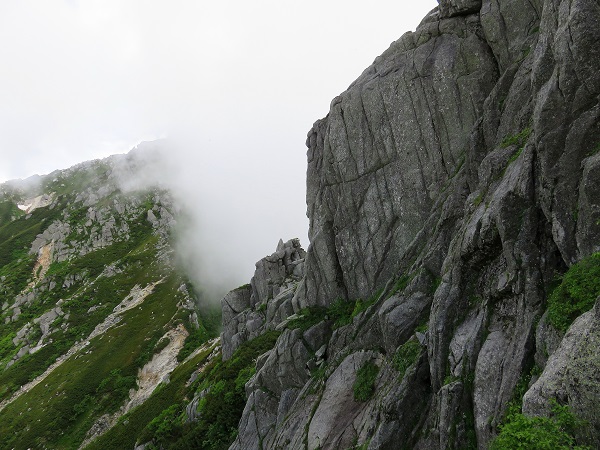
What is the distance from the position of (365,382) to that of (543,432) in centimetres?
1842

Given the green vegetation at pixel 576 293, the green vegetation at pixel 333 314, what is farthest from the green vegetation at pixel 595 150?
the green vegetation at pixel 333 314

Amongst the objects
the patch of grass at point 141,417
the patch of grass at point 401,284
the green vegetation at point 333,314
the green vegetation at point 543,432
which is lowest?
the patch of grass at point 141,417

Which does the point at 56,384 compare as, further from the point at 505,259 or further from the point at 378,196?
the point at 505,259

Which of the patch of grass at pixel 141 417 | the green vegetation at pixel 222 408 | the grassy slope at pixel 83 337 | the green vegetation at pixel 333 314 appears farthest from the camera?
the grassy slope at pixel 83 337

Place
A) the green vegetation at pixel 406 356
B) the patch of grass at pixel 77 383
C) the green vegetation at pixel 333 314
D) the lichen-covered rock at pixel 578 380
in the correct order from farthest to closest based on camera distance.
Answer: the patch of grass at pixel 77 383, the green vegetation at pixel 333 314, the green vegetation at pixel 406 356, the lichen-covered rock at pixel 578 380

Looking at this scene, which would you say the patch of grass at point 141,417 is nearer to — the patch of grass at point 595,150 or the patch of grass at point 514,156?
the patch of grass at point 514,156

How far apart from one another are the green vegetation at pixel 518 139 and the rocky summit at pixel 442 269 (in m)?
0.25

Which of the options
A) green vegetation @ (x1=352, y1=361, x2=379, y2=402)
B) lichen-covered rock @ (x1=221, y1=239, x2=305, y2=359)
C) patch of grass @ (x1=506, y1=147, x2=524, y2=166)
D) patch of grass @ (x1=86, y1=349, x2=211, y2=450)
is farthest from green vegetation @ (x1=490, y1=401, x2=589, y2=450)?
patch of grass @ (x1=86, y1=349, x2=211, y2=450)

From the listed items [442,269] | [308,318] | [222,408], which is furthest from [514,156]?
[222,408]

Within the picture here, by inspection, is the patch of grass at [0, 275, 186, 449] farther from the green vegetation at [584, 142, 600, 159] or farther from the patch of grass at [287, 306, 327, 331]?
the green vegetation at [584, 142, 600, 159]

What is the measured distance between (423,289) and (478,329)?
772 cm

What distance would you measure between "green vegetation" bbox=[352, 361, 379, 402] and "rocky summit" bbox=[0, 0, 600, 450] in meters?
0.14

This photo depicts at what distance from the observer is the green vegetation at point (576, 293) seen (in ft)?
42.2

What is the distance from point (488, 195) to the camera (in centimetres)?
2159
